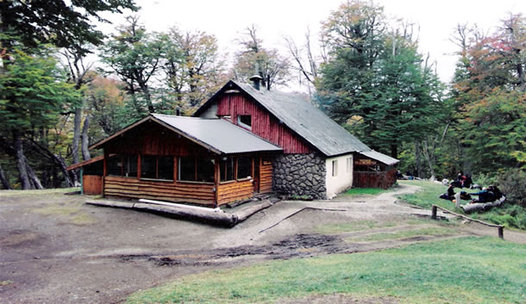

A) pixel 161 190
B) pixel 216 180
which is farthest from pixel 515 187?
pixel 161 190

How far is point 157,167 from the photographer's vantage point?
15.5 metres

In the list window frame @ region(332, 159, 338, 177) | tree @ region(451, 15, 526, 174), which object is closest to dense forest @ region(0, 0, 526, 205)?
tree @ region(451, 15, 526, 174)

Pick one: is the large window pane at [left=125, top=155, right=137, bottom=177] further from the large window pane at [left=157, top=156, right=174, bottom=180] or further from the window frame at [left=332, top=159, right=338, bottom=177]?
the window frame at [left=332, top=159, right=338, bottom=177]

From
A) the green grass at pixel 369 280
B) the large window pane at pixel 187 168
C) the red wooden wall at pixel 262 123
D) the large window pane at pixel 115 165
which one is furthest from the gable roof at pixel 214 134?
the green grass at pixel 369 280

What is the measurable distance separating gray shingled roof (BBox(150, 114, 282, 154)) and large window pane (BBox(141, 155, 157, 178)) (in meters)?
2.14

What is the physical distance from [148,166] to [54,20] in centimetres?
1048

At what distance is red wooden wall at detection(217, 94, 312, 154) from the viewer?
1812 centimetres

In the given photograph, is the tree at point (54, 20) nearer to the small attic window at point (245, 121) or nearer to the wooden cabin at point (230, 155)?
the wooden cabin at point (230, 155)

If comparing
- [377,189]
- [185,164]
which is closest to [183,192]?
[185,164]

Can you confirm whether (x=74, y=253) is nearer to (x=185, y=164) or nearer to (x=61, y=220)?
(x=61, y=220)

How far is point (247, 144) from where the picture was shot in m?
16.5

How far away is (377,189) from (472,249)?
12594 mm

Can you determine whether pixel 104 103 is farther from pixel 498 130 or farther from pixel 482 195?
pixel 498 130

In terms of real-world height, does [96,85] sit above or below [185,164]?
above
